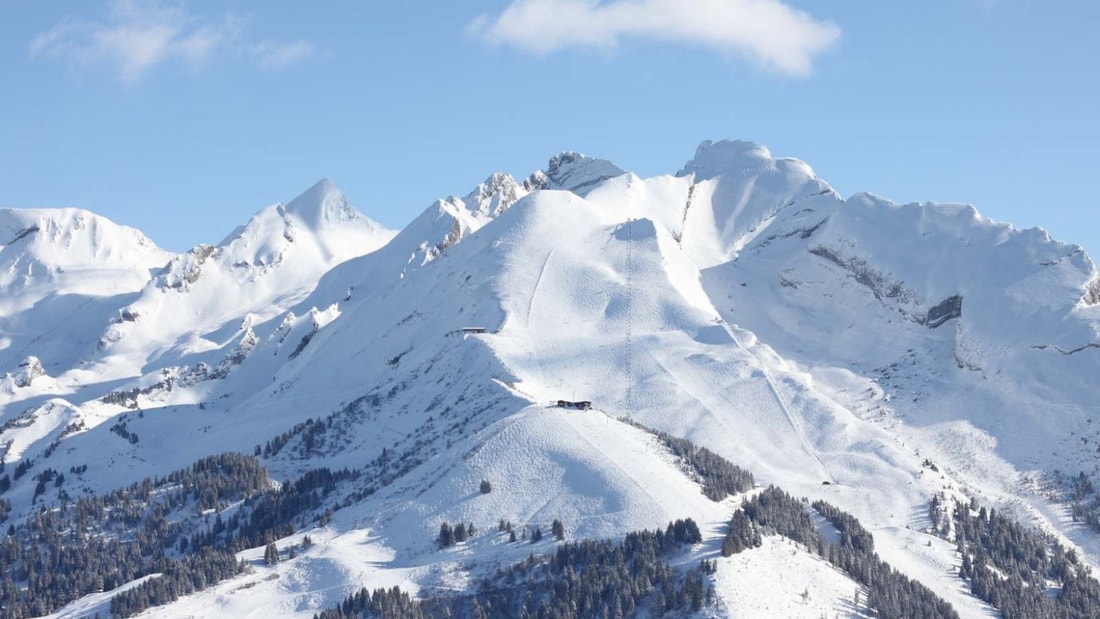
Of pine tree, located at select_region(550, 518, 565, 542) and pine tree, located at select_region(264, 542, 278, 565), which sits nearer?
pine tree, located at select_region(550, 518, 565, 542)

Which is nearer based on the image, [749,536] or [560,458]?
[749,536]

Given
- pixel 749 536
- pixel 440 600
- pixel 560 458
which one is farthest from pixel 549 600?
pixel 560 458

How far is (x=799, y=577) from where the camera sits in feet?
531

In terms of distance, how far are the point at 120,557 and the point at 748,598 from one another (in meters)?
84.8

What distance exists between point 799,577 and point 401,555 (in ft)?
146

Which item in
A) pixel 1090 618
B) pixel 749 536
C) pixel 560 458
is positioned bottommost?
pixel 1090 618

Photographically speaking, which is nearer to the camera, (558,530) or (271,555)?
(558,530)

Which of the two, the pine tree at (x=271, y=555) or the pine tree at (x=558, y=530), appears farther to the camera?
the pine tree at (x=271, y=555)

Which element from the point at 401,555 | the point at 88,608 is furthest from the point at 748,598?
the point at 88,608

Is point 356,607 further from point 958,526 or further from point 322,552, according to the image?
point 958,526

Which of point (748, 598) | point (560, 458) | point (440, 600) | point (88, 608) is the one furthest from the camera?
point (560, 458)

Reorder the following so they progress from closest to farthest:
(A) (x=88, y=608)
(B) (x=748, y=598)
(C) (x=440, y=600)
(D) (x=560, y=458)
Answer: (B) (x=748, y=598), (C) (x=440, y=600), (A) (x=88, y=608), (D) (x=560, y=458)

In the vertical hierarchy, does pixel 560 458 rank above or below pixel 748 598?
above

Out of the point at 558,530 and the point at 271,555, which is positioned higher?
the point at 271,555
